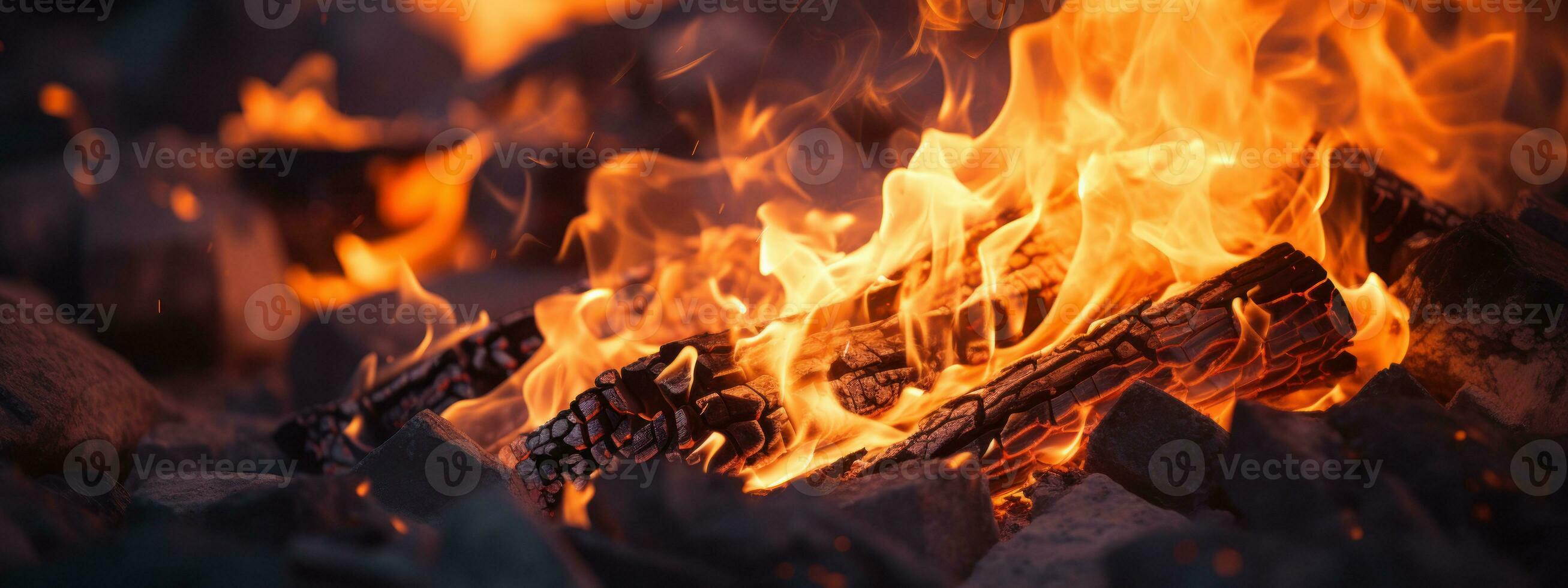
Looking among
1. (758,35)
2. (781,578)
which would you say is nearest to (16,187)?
(758,35)

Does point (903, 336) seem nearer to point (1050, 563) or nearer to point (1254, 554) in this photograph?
point (1050, 563)

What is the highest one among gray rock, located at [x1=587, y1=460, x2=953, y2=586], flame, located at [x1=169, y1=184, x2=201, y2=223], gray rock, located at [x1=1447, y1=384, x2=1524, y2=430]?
flame, located at [x1=169, y1=184, x2=201, y2=223]

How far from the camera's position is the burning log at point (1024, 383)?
2.53 meters

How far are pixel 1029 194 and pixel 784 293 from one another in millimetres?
1172

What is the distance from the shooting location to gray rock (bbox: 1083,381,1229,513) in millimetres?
2203

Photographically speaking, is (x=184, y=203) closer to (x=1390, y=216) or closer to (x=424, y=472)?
(x=424, y=472)

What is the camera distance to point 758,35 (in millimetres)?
4418

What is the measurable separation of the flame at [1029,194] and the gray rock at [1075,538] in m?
0.51

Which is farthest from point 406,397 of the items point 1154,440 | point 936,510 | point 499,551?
point 1154,440

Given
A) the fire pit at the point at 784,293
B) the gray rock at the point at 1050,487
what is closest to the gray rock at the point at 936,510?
the fire pit at the point at 784,293

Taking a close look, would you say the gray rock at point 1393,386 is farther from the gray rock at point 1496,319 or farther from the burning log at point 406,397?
the burning log at point 406,397

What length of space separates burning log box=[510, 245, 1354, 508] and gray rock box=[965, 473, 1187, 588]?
0.46 meters

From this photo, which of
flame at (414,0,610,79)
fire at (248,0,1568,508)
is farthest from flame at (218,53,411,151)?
flame at (414,0,610,79)

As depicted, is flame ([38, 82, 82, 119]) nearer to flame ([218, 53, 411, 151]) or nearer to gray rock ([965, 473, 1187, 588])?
flame ([218, 53, 411, 151])
